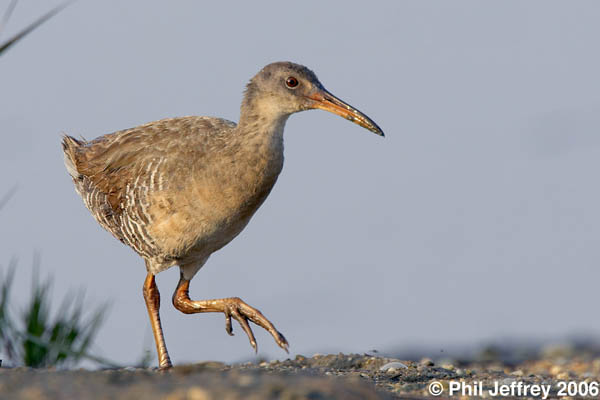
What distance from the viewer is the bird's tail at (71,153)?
10.2m

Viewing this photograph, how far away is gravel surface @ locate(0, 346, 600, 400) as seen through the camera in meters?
4.50

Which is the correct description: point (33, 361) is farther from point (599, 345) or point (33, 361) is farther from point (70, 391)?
point (599, 345)

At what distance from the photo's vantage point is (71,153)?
10.4 m

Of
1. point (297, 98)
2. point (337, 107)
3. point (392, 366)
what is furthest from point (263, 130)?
point (392, 366)

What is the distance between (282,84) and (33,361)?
3.31m

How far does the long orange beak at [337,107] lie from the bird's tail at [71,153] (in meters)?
3.21

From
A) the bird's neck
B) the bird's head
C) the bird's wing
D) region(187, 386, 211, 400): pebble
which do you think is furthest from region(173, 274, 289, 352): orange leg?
region(187, 386, 211, 400): pebble

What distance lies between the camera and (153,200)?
864 centimetres

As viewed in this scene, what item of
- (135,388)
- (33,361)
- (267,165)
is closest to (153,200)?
(267,165)

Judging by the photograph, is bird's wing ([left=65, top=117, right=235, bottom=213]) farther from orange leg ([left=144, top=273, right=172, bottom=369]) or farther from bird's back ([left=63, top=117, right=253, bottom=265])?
orange leg ([left=144, top=273, right=172, bottom=369])

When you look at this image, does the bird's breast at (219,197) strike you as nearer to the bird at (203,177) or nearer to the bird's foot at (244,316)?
the bird at (203,177)

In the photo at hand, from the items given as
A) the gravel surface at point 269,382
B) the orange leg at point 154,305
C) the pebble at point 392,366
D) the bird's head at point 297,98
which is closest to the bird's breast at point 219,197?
the bird's head at point 297,98

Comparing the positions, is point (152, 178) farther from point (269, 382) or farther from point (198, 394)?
point (198, 394)

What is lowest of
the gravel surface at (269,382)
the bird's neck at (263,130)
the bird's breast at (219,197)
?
the gravel surface at (269,382)
